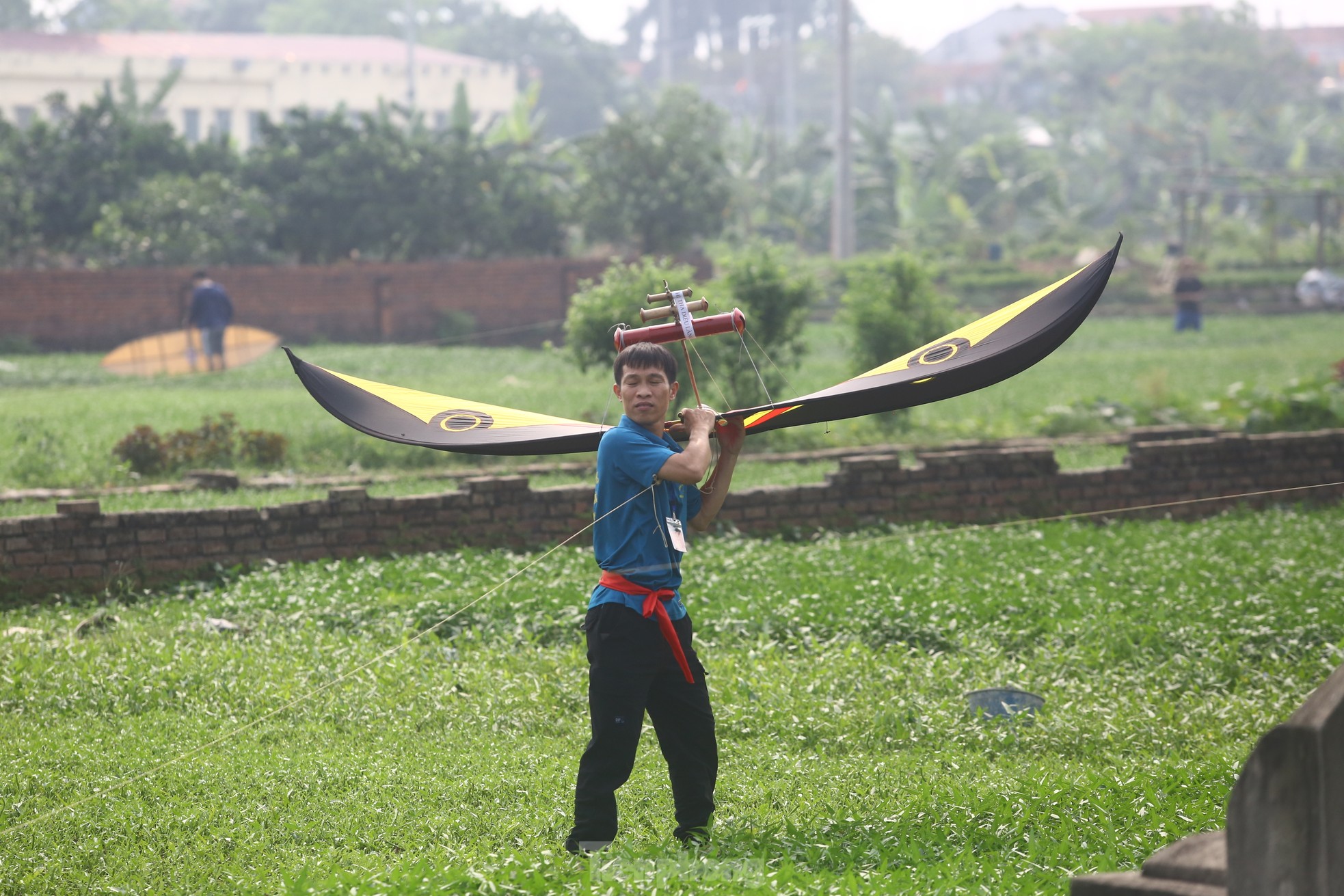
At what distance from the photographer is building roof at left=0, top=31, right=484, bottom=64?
43062 millimetres

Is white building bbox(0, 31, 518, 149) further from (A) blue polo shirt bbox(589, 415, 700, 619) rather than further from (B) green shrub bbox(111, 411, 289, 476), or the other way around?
(A) blue polo shirt bbox(589, 415, 700, 619)

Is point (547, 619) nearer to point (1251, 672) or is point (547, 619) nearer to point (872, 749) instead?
point (872, 749)

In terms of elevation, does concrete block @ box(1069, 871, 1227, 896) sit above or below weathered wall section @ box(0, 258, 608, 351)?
below

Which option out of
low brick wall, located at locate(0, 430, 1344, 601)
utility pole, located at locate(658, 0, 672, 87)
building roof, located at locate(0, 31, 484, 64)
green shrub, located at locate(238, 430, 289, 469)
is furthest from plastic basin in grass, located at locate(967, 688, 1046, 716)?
utility pole, located at locate(658, 0, 672, 87)

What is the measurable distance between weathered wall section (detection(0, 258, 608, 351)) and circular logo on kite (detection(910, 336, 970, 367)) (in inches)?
753

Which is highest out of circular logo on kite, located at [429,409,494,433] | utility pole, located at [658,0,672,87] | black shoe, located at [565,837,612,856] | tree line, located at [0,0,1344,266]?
utility pole, located at [658,0,672,87]

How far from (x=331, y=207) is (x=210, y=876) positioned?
71.2 ft

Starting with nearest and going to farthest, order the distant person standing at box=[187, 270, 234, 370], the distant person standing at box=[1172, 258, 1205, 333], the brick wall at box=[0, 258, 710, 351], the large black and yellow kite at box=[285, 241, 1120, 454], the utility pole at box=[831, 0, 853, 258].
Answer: the large black and yellow kite at box=[285, 241, 1120, 454], the distant person standing at box=[187, 270, 234, 370], the brick wall at box=[0, 258, 710, 351], the distant person standing at box=[1172, 258, 1205, 333], the utility pole at box=[831, 0, 853, 258]

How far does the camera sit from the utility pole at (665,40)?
70688 mm

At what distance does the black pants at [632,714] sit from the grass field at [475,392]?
24.9 ft

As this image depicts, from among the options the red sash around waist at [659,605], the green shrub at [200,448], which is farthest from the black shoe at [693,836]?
the green shrub at [200,448]

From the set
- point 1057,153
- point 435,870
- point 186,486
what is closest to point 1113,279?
point 1057,153

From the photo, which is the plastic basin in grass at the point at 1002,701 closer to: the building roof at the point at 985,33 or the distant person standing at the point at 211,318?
the distant person standing at the point at 211,318

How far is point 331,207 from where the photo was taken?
2472cm
